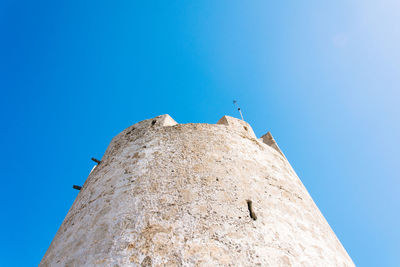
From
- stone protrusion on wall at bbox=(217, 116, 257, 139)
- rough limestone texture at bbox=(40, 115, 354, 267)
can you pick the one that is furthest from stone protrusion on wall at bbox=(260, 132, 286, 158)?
rough limestone texture at bbox=(40, 115, 354, 267)

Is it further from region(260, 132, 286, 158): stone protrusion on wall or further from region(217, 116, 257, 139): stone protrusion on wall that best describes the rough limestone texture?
region(260, 132, 286, 158): stone protrusion on wall

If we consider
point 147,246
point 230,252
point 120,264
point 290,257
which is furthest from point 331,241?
point 120,264

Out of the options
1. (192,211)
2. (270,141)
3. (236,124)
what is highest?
(270,141)

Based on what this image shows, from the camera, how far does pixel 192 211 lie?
2.90 meters

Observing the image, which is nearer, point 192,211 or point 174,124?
point 192,211

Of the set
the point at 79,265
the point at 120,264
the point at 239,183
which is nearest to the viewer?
the point at 120,264

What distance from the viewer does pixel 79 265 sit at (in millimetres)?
2727

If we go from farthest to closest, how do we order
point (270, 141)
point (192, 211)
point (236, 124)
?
1. point (270, 141)
2. point (236, 124)
3. point (192, 211)

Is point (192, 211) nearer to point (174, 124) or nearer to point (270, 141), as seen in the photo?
point (174, 124)

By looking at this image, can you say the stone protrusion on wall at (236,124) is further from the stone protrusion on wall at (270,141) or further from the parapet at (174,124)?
the stone protrusion on wall at (270,141)

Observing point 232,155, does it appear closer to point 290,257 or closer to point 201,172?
point 201,172

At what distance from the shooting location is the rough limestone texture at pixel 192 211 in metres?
2.59

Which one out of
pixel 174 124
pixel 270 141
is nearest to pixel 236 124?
pixel 174 124

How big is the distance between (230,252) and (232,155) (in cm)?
165
